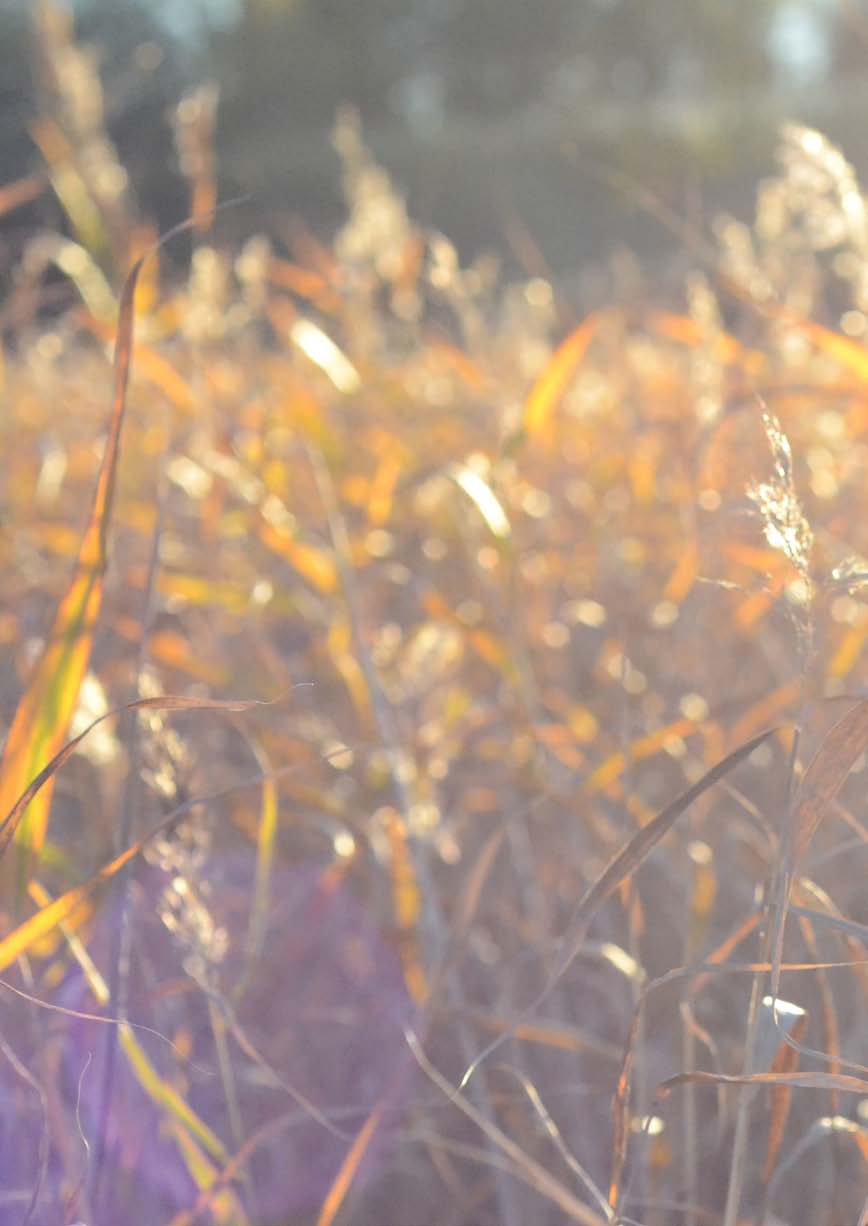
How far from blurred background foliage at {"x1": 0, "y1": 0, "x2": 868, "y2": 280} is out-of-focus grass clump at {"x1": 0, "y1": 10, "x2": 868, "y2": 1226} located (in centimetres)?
322

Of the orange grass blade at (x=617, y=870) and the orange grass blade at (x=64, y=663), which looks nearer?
the orange grass blade at (x=617, y=870)

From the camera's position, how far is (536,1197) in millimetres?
816

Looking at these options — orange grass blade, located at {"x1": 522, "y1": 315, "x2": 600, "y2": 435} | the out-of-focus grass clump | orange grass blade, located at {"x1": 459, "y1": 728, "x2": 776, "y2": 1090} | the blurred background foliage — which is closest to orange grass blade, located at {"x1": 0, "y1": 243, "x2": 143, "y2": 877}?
the out-of-focus grass clump

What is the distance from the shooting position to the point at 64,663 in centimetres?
57

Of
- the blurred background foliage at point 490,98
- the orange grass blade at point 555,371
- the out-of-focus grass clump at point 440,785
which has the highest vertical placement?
the blurred background foliage at point 490,98

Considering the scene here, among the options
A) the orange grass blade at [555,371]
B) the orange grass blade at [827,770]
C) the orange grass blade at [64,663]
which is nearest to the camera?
the orange grass blade at [827,770]

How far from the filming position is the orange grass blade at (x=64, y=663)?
1.84ft

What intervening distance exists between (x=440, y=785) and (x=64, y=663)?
718mm

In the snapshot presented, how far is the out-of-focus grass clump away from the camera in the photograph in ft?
1.88

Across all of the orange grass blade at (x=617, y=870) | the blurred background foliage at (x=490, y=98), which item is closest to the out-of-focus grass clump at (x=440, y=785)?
the orange grass blade at (x=617, y=870)

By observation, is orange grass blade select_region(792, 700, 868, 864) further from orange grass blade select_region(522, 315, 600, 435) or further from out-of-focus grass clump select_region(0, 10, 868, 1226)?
orange grass blade select_region(522, 315, 600, 435)

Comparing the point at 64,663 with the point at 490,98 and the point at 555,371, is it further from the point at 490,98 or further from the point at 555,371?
the point at 490,98

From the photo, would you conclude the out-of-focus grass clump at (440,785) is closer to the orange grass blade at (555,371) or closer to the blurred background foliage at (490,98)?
the orange grass blade at (555,371)

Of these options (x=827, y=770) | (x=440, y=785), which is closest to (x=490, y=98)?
(x=440, y=785)
